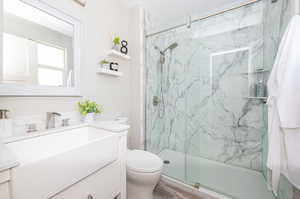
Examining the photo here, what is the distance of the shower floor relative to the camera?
50.8 inches

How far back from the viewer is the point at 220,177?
1.51 metres

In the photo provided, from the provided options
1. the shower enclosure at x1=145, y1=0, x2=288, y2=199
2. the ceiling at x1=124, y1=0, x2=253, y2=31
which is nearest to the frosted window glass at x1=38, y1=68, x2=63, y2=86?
the shower enclosure at x1=145, y1=0, x2=288, y2=199

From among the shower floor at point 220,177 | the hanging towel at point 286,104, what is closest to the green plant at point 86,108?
the shower floor at point 220,177

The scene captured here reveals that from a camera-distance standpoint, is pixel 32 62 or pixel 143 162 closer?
pixel 32 62

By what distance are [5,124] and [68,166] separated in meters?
0.59

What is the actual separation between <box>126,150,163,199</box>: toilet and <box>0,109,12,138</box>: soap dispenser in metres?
0.90

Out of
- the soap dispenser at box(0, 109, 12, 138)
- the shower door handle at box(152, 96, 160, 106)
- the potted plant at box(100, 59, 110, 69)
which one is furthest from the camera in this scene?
the shower door handle at box(152, 96, 160, 106)

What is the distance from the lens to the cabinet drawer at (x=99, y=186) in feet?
2.22

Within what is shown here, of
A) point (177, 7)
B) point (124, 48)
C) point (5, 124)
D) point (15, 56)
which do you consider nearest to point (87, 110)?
point (5, 124)

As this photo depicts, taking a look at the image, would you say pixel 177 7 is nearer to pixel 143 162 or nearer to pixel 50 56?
pixel 50 56

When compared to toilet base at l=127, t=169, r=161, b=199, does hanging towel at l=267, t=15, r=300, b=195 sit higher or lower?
higher

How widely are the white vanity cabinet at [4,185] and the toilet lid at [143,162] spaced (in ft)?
2.61

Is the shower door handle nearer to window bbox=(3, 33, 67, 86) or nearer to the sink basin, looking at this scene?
the sink basin

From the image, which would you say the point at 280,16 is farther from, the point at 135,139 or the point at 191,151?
the point at 135,139
